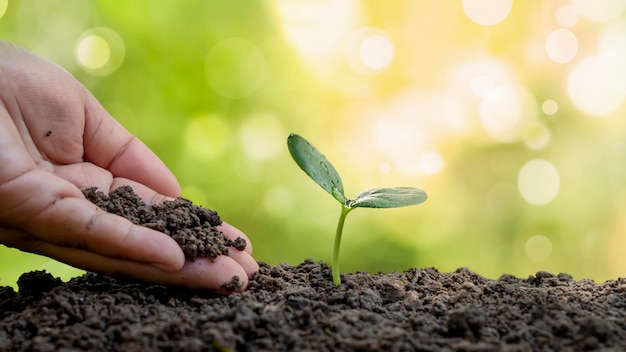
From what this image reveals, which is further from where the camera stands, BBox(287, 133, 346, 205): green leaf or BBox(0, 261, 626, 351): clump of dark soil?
BBox(287, 133, 346, 205): green leaf

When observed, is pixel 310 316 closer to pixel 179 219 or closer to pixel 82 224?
pixel 179 219

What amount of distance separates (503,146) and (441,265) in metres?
0.56

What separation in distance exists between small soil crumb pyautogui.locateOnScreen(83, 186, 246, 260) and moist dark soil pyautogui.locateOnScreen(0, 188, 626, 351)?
0.01 metres

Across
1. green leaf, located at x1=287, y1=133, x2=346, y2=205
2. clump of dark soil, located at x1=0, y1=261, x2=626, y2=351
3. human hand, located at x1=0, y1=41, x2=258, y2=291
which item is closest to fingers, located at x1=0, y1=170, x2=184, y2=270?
human hand, located at x1=0, y1=41, x2=258, y2=291

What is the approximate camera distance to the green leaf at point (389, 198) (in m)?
1.45

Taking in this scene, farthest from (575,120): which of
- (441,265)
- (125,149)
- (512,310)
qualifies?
(125,149)

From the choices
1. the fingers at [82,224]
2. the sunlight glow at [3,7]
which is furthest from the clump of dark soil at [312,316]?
the sunlight glow at [3,7]

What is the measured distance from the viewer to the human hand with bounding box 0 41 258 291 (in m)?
1.36

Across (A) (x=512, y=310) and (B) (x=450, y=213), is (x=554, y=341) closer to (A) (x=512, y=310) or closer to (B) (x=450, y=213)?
(A) (x=512, y=310)

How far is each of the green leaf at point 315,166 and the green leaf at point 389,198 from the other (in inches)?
2.2

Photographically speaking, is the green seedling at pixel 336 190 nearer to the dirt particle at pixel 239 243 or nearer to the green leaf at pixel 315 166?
the green leaf at pixel 315 166

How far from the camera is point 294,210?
8.34 feet

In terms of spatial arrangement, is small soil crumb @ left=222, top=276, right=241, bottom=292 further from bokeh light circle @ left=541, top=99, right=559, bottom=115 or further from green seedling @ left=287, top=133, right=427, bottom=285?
bokeh light circle @ left=541, top=99, right=559, bottom=115

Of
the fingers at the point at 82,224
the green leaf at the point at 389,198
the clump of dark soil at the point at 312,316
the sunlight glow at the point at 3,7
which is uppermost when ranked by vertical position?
the sunlight glow at the point at 3,7
